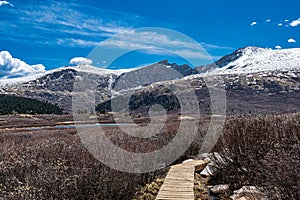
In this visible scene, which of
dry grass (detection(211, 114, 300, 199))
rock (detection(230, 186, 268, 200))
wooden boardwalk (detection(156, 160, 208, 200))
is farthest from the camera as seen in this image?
wooden boardwalk (detection(156, 160, 208, 200))

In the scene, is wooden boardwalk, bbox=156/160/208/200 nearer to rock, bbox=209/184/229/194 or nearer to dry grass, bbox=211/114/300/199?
rock, bbox=209/184/229/194

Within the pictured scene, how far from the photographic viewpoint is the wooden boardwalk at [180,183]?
8.14 meters

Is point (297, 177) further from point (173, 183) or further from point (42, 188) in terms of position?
point (42, 188)

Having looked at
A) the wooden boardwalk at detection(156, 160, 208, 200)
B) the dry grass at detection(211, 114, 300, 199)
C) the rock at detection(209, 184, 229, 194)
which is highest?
the dry grass at detection(211, 114, 300, 199)

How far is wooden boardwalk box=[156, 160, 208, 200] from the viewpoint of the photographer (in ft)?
26.7

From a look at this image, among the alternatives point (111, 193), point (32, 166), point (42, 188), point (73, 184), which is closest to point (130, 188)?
point (111, 193)

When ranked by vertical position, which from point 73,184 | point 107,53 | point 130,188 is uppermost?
point 107,53

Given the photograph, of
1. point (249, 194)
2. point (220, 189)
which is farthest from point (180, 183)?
point (249, 194)

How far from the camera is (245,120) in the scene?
9.93 metres

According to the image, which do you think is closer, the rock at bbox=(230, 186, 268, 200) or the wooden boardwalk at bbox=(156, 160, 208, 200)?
the rock at bbox=(230, 186, 268, 200)

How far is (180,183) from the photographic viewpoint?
9.49m

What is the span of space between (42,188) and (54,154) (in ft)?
15.4

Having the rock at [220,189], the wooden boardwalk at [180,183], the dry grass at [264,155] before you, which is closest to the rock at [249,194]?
the dry grass at [264,155]

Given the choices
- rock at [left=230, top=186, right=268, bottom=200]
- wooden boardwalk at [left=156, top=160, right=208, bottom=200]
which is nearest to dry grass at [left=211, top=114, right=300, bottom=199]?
rock at [left=230, top=186, right=268, bottom=200]
